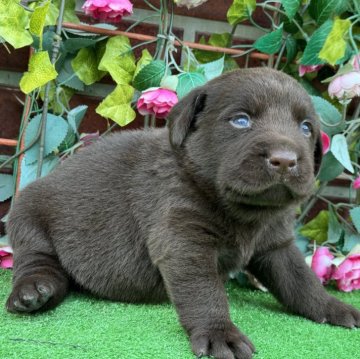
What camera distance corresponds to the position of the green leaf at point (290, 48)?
301 centimetres

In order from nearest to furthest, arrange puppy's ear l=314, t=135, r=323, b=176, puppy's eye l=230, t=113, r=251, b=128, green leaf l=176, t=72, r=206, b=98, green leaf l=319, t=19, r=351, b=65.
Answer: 1. puppy's eye l=230, t=113, r=251, b=128
2. puppy's ear l=314, t=135, r=323, b=176
3. green leaf l=319, t=19, r=351, b=65
4. green leaf l=176, t=72, r=206, b=98

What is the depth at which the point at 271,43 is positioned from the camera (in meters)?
2.91

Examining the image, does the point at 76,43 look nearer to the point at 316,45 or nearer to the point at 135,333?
the point at 316,45

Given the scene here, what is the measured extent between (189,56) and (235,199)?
1.09 meters

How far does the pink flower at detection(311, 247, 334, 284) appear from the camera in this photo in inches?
105

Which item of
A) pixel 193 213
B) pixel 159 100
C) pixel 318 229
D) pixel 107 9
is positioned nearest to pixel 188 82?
pixel 159 100

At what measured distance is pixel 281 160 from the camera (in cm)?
183

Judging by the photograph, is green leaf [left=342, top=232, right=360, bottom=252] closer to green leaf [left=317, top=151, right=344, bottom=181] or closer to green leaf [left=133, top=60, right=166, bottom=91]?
green leaf [left=317, top=151, right=344, bottom=181]

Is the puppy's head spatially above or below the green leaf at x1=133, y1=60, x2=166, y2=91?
above

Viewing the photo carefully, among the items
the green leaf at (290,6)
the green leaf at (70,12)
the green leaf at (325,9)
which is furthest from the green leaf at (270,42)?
the green leaf at (70,12)

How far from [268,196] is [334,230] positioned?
1078 mm

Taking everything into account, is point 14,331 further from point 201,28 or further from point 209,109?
point 201,28

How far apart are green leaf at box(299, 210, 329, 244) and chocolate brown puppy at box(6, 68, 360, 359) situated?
24.0 inches

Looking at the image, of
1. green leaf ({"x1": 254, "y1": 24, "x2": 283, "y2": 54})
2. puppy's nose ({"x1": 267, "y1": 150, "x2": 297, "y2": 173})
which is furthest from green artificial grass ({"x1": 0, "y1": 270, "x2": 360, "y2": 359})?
green leaf ({"x1": 254, "y1": 24, "x2": 283, "y2": 54})
